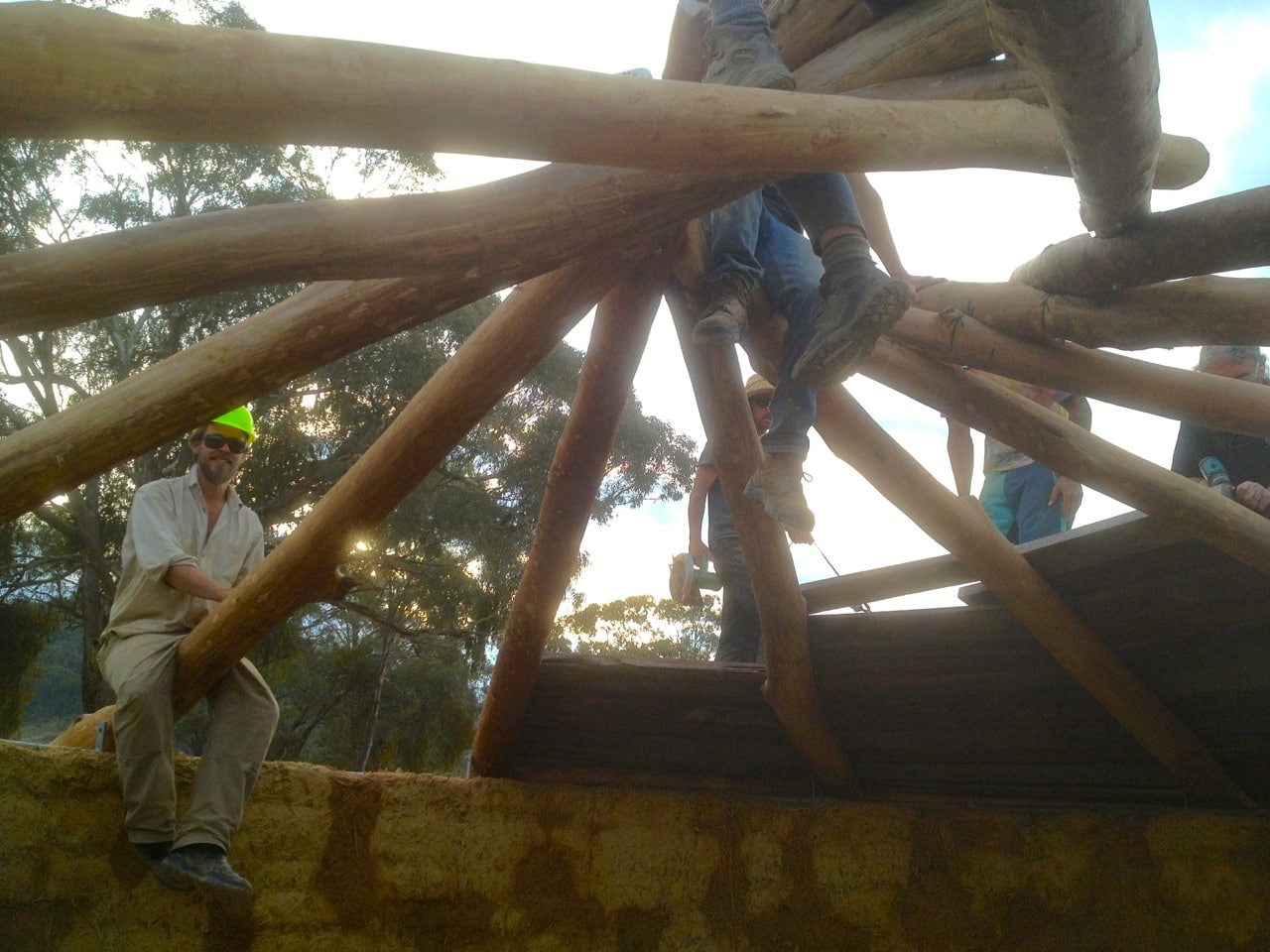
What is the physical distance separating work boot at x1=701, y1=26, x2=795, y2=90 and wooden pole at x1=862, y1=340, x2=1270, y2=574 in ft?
3.52

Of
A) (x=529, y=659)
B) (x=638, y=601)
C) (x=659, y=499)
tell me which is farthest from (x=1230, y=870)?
(x=638, y=601)

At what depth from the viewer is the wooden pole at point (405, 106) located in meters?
1.48

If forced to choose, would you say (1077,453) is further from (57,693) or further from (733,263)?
(57,693)

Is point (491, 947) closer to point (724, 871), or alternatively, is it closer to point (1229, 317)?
point (724, 871)

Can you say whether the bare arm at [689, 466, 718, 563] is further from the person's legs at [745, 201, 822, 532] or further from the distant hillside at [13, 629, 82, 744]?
the distant hillside at [13, 629, 82, 744]

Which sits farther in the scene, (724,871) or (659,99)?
(724,871)

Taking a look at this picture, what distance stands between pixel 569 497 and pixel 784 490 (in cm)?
82

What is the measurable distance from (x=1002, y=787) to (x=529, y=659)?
223 cm

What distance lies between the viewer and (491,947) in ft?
14.0

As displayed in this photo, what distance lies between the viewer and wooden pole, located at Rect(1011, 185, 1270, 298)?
2363mm

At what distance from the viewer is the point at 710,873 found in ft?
14.7

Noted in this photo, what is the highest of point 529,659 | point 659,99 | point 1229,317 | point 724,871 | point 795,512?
point 1229,317

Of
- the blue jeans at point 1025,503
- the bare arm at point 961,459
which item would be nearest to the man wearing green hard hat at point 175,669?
the bare arm at point 961,459

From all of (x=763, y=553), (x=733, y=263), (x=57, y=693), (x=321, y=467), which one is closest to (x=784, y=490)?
(x=733, y=263)
